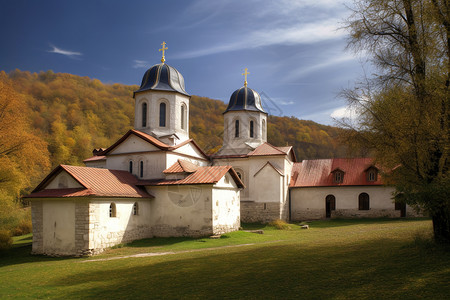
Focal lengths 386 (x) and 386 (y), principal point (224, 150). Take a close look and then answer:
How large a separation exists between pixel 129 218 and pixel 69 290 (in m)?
10.8

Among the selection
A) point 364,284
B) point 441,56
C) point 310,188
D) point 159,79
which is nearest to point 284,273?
point 364,284

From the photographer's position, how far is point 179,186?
2330cm

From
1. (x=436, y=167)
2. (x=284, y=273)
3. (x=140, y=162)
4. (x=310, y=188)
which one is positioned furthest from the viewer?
(x=310, y=188)

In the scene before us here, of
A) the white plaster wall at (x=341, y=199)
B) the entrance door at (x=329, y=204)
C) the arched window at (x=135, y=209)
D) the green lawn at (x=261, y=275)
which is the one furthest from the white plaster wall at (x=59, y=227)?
the entrance door at (x=329, y=204)

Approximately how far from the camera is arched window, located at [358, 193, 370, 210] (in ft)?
105

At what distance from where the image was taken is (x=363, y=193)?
32250 mm

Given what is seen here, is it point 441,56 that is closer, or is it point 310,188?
point 441,56

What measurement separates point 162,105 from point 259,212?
447 inches

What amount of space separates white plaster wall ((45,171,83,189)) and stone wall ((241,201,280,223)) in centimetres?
1469

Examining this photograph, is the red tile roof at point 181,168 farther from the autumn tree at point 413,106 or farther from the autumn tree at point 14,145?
the autumn tree at point 413,106

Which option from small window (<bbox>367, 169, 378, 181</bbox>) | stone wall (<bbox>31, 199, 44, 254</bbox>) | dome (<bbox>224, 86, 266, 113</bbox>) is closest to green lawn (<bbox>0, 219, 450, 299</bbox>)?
stone wall (<bbox>31, 199, 44, 254</bbox>)

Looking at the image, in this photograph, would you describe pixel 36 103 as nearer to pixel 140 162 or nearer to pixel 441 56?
pixel 140 162

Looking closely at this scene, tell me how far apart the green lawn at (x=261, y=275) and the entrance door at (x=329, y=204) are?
1749cm

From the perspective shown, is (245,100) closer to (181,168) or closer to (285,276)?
(181,168)
